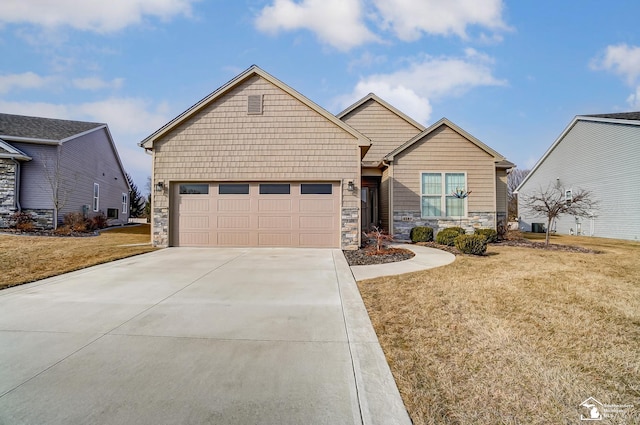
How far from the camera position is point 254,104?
1080 cm

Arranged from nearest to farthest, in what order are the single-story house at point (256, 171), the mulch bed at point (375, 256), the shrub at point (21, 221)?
the mulch bed at point (375, 256) → the single-story house at point (256, 171) → the shrub at point (21, 221)

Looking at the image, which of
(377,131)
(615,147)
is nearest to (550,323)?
Answer: (377,131)

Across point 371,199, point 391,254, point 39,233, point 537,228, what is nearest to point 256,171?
point 391,254

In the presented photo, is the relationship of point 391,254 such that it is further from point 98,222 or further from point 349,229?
point 98,222

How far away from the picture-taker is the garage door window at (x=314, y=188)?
10641mm

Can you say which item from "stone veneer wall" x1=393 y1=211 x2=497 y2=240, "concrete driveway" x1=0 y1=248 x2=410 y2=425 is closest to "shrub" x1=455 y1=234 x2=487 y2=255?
"stone veneer wall" x1=393 y1=211 x2=497 y2=240

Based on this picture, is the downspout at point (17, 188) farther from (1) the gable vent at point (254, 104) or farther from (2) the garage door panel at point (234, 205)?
(1) the gable vent at point (254, 104)

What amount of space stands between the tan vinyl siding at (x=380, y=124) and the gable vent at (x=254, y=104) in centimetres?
691

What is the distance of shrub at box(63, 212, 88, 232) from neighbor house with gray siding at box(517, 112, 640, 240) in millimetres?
28715

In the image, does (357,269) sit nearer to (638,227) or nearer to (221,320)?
(221,320)

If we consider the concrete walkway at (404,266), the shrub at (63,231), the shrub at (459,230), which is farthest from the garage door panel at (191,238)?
the shrub at (459,230)

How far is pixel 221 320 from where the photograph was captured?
3.88 meters

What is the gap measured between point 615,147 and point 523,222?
1002cm

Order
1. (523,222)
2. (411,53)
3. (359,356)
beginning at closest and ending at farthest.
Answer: (359,356) → (411,53) → (523,222)
